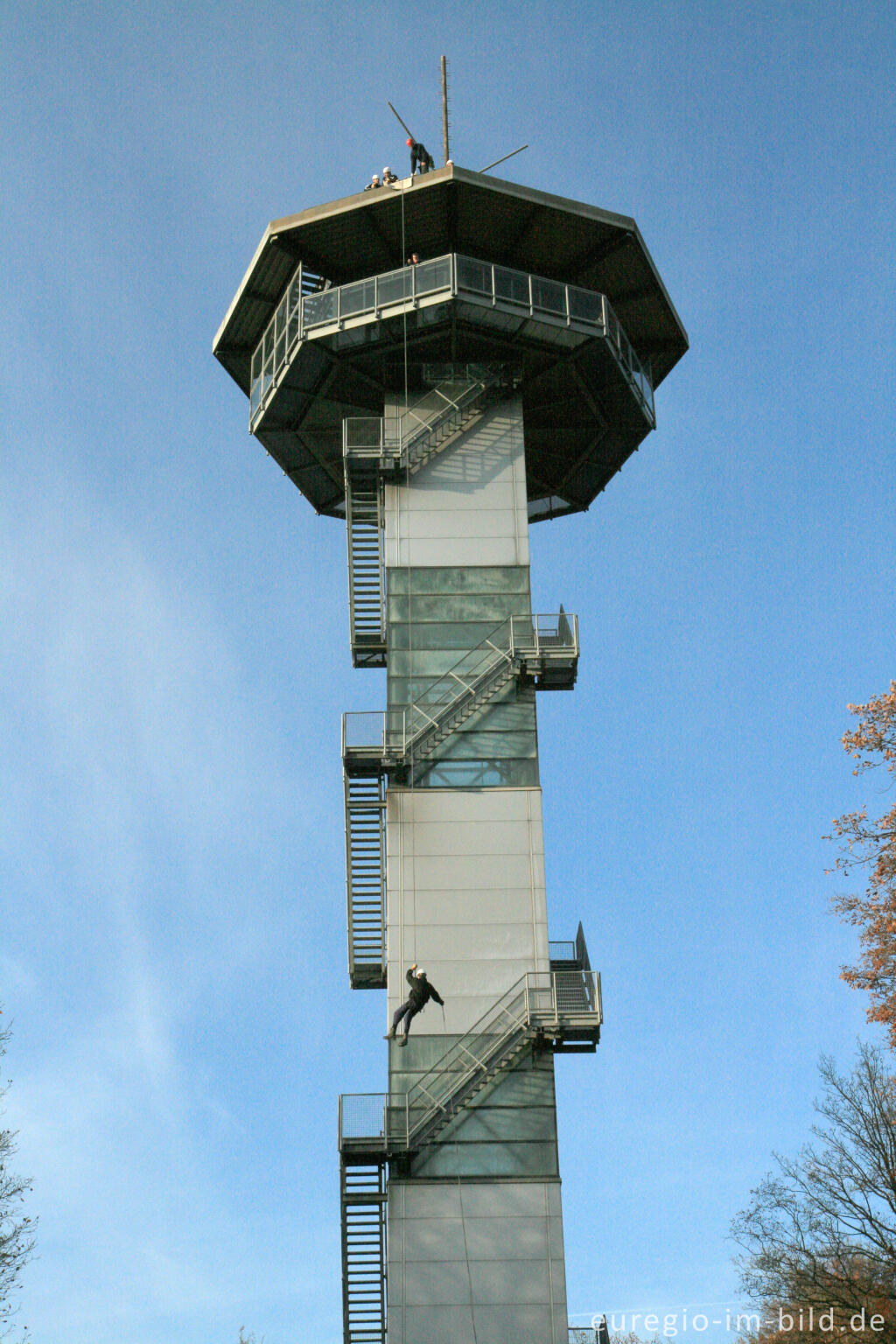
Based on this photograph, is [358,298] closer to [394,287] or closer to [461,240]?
[394,287]

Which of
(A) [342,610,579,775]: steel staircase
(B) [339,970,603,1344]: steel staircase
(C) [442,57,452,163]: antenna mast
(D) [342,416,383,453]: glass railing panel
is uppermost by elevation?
(C) [442,57,452,163]: antenna mast

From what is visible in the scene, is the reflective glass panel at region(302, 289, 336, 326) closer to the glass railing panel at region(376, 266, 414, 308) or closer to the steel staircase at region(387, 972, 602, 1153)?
the glass railing panel at region(376, 266, 414, 308)

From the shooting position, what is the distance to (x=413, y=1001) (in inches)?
1417

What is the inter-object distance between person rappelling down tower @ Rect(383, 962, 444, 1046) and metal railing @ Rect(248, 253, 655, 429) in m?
16.6

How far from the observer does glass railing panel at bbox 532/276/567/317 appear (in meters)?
42.4

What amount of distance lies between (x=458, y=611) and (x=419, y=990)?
1048 cm

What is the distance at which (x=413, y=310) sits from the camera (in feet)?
137

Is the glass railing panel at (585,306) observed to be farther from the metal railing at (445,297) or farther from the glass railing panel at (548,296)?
the glass railing panel at (548,296)

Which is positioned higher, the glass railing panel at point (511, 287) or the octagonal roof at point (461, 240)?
the octagonal roof at point (461, 240)

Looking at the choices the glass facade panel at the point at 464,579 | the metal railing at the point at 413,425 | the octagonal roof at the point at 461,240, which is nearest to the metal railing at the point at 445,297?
the octagonal roof at the point at 461,240

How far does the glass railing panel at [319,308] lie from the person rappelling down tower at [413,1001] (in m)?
16.7

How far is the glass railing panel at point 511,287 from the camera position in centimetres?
4209

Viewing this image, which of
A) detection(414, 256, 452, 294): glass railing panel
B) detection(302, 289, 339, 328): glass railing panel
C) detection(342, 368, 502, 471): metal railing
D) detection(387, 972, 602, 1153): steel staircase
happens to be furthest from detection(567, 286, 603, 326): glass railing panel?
detection(387, 972, 602, 1153): steel staircase

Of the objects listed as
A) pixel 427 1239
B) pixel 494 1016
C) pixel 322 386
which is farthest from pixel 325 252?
pixel 427 1239
